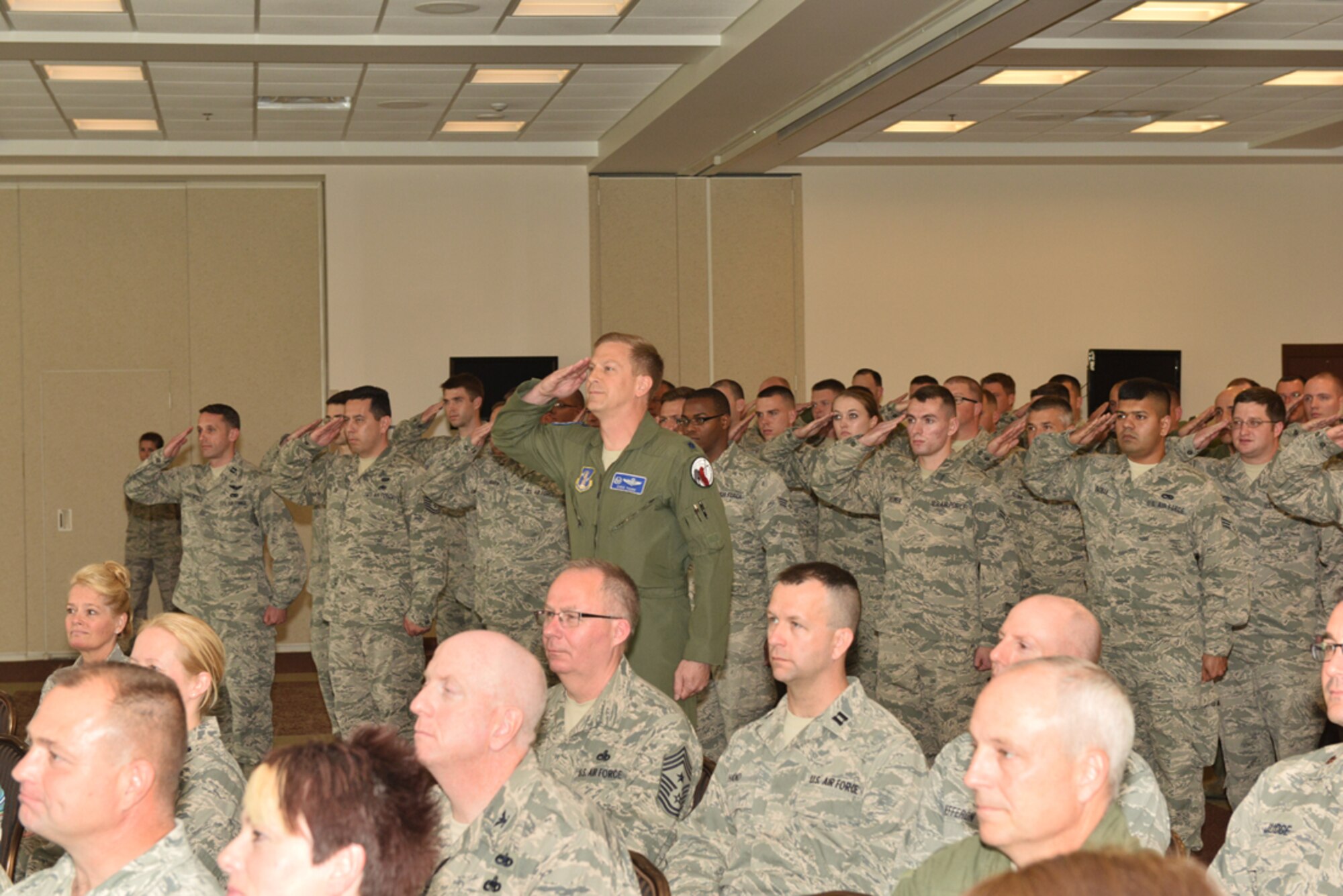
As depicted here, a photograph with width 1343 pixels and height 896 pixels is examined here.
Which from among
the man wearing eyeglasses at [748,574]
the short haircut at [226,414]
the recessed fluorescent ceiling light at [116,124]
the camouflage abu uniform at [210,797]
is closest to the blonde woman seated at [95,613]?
the camouflage abu uniform at [210,797]

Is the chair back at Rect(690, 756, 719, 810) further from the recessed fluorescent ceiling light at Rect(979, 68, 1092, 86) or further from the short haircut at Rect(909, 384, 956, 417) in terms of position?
the recessed fluorescent ceiling light at Rect(979, 68, 1092, 86)

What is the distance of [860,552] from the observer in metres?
6.82

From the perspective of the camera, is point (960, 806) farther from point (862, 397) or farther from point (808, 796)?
point (862, 397)

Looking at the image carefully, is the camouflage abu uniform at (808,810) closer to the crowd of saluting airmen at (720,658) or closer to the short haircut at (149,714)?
the crowd of saluting airmen at (720,658)

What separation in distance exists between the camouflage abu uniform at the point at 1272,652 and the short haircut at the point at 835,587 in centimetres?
291

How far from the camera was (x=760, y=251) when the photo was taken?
10.7 metres

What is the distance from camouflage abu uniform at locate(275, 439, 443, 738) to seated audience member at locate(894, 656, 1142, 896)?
4352mm

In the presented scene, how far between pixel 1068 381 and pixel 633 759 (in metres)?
7.74

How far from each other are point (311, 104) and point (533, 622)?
159 inches

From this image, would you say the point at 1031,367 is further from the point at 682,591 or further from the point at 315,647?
the point at 682,591

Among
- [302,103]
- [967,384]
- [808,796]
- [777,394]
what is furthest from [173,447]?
[808,796]

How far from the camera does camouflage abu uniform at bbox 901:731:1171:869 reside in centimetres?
252

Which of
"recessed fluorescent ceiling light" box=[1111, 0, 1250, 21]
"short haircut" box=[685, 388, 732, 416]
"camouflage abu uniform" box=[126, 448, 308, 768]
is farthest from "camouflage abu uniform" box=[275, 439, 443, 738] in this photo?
"recessed fluorescent ceiling light" box=[1111, 0, 1250, 21]

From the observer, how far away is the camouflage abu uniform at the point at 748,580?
5.77m
